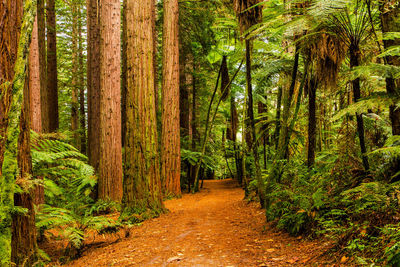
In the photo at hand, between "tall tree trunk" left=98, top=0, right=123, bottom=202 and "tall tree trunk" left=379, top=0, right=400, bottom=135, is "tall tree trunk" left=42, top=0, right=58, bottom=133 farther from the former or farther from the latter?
"tall tree trunk" left=379, top=0, right=400, bottom=135

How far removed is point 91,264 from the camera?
3707 millimetres

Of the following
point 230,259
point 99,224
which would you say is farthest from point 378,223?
point 99,224

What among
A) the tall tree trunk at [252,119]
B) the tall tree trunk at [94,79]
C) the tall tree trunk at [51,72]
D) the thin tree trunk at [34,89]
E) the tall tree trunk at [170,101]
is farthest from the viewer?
the tall tree trunk at [51,72]

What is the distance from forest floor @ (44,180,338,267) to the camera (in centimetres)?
320

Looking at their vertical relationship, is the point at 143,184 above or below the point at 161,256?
above

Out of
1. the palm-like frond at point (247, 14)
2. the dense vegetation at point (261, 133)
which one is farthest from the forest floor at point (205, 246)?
the palm-like frond at point (247, 14)

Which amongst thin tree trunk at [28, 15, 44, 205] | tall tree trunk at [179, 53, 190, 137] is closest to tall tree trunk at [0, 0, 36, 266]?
thin tree trunk at [28, 15, 44, 205]

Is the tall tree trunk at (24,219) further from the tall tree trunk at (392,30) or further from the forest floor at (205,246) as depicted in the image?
the tall tree trunk at (392,30)

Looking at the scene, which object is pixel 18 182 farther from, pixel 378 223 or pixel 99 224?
pixel 378 223

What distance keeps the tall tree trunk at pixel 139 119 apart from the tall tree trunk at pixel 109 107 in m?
1.73

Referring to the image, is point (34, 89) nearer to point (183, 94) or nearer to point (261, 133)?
point (261, 133)

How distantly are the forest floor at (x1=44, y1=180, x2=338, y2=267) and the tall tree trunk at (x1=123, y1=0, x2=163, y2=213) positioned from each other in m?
0.67

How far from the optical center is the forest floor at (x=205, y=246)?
3195 millimetres

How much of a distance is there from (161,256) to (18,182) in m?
1.97
